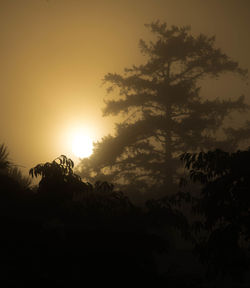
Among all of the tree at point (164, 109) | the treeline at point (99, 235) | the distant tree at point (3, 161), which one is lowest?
the treeline at point (99, 235)

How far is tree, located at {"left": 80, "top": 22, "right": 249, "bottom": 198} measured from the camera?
19.7m

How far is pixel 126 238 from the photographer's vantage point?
408 centimetres

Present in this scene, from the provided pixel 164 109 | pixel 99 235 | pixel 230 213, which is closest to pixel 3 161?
pixel 99 235

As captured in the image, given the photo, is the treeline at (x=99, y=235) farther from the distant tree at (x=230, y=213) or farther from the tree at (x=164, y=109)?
the tree at (x=164, y=109)

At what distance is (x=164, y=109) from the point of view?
20.6 meters

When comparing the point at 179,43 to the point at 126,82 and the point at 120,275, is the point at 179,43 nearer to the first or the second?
the point at 126,82

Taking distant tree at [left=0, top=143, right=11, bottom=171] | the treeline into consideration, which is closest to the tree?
distant tree at [left=0, top=143, right=11, bottom=171]

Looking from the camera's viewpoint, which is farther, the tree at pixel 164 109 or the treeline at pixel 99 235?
the tree at pixel 164 109

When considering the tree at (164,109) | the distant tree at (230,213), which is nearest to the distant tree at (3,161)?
the distant tree at (230,213)

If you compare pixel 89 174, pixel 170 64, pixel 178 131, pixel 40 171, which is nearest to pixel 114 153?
pixel 89 174

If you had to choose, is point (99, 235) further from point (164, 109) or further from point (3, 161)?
point (164, 109)

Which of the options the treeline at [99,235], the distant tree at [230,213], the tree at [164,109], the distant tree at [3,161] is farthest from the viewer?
the tree at [164,109]

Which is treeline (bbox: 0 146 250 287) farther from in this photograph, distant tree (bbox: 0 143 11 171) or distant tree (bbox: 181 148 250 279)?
distant tree (bbox: 0 143 11 171)

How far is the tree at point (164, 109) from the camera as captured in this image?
19656mm
